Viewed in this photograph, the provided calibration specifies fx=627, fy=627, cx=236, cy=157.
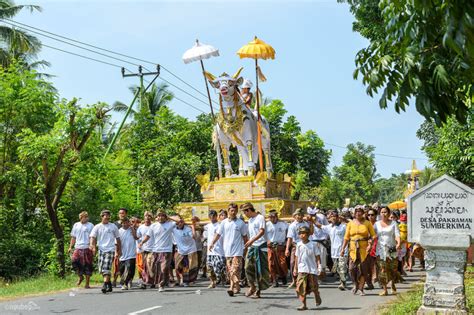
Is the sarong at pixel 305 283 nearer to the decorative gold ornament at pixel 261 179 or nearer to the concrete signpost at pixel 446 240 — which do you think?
the concrete signpost at pixel 446 240

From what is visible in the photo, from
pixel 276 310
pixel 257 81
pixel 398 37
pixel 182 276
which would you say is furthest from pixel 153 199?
pixel 398 37

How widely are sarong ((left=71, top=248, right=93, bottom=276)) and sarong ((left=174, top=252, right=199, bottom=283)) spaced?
2061mm

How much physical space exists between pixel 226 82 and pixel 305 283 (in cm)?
892

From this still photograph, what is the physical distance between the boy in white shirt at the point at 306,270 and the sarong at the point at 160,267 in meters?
4.18

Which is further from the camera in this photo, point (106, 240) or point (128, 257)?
point (128, 257)

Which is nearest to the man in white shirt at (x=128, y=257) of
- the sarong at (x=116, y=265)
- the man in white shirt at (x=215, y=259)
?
the sarong at (x=116, y=265)

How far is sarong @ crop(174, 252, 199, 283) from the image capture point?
14828 millimetres

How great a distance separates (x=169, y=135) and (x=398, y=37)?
25000 millimetres

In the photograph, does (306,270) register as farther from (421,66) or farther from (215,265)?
(421,66)

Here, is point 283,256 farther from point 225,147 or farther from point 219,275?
point 225,147

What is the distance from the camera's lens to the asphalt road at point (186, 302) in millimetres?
10250

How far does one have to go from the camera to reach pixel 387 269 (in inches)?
467

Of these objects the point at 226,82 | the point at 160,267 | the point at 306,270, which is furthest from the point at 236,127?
the point at 306,270

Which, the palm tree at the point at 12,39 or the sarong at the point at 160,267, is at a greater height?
the palm tree at the point at 12,39
